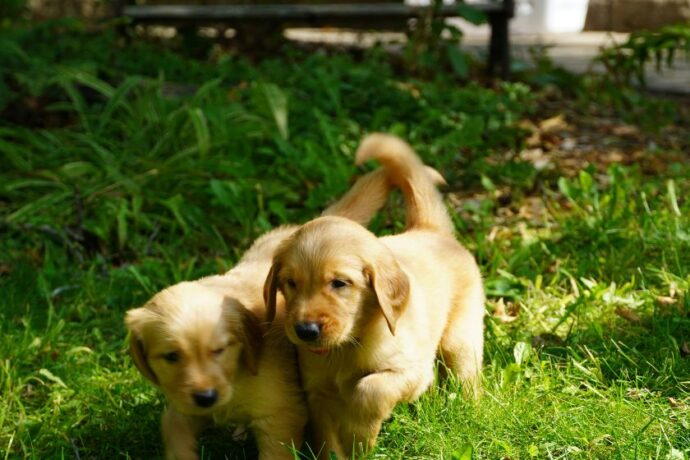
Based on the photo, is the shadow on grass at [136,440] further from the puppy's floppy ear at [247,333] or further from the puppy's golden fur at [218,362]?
the puppy's floppy ear at [247,333]

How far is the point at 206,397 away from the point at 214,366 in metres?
0.13

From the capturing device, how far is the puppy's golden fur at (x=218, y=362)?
2.96 meters

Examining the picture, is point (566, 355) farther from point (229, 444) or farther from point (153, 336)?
point (153, 336)

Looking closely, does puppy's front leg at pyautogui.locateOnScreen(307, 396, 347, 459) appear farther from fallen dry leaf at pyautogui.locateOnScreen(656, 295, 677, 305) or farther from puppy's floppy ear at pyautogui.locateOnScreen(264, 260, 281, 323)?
fallen dry leaf at pyautogui.locateOnScreen(656, 295, 677, 305)

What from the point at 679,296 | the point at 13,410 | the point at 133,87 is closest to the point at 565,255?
the point at 679,296

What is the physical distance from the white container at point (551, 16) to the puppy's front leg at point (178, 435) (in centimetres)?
1395

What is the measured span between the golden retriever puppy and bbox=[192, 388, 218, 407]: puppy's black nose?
0.29 meters

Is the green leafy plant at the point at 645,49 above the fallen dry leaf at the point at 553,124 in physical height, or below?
above

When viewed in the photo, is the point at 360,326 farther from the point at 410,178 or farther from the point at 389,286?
the point at 410,178

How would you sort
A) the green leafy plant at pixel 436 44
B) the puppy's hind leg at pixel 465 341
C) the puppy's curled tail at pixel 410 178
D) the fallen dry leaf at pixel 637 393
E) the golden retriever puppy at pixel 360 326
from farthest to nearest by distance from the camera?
the green leafy plant at pixel 436 44, the puppy's curled tail at pixel 410 178, the puppy's hind leg at pixel 465 341, the fallen dry leaf at pixel 637 393, the golden retriever puppy at pixel 360 326

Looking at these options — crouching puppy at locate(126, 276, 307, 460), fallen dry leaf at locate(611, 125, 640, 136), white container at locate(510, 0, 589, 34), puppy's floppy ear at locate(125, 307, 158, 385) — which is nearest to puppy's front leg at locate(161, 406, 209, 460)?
crouching puppy at locate(126, 276, 307, 460)

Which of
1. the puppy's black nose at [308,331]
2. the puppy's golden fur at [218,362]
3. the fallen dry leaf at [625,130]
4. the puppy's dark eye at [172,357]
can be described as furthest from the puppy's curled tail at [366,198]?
the fallen dry leaf at [625,130]

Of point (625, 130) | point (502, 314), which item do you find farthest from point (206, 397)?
point (625, 130)

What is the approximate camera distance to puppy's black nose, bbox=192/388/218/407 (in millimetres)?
2893
